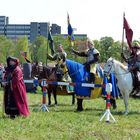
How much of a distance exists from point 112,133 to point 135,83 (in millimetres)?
4675

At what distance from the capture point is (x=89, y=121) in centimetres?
1220

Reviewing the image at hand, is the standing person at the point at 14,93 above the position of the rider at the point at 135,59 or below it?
below

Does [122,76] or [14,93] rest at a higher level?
[122,76]

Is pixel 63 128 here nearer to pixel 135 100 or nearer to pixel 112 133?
pixel 112 133

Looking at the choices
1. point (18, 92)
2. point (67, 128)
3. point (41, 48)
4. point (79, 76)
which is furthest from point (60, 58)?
point (41, 48)

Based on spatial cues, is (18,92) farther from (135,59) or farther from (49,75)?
(49,75)

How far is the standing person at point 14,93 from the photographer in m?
12.0

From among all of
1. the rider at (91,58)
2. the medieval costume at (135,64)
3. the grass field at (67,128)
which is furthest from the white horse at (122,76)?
the grass field at (67,128)

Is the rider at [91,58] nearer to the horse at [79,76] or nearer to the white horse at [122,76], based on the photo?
the horse at [79,76]

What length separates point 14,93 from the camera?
1201 cm

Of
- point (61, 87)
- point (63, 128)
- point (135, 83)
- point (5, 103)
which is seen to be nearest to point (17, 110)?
point (5, 103)

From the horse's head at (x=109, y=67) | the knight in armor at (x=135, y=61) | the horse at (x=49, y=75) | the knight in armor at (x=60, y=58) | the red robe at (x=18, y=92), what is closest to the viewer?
the red robe at (x=18, y=92)

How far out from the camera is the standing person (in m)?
12.0

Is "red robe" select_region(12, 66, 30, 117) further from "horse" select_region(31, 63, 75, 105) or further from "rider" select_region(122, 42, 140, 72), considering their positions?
"horse" select_region(31, 63, 75, 105)
